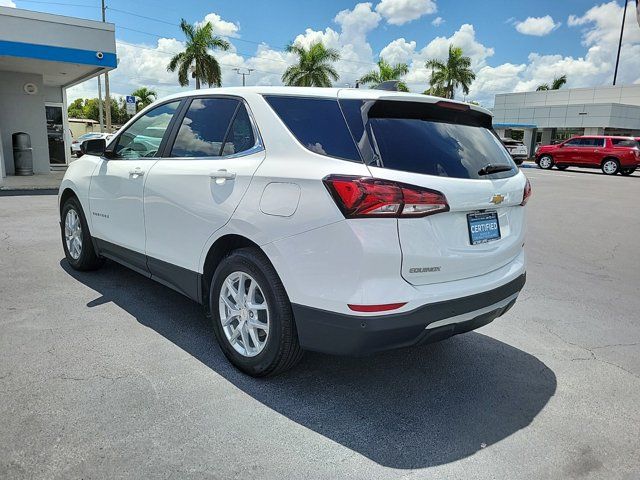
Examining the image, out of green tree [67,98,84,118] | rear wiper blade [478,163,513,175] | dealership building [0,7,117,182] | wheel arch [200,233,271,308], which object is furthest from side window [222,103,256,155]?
green tree [67,98,84,118]

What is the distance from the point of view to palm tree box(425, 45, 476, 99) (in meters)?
43.4

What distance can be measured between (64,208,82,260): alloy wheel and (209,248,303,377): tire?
2608 millimetres

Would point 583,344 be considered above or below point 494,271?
below

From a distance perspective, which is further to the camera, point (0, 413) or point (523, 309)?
point (523, 309)

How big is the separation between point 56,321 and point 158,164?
152 cm

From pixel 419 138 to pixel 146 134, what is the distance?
8.45ft

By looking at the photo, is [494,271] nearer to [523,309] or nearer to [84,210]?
[523,309]

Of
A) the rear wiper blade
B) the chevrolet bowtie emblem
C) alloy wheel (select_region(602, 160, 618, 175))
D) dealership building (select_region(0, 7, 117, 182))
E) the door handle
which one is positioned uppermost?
dealership building (select_region(0, 7, 117, 182))

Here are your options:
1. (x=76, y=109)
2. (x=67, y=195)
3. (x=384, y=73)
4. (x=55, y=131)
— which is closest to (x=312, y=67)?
(x=384, y=73)

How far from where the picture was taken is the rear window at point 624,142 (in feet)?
79.8

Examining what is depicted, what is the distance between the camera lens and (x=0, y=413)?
8.89 ft

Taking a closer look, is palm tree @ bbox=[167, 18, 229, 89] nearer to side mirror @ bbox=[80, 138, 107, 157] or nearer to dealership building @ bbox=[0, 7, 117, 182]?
dealership building @ bbox=[0, 7, 117, 182]

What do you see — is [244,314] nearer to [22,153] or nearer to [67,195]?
[67,195]

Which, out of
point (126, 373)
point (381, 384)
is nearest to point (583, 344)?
point (381, 384)
